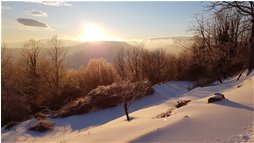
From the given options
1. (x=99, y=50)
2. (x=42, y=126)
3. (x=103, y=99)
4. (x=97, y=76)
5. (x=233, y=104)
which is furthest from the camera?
(x=99, y=50)

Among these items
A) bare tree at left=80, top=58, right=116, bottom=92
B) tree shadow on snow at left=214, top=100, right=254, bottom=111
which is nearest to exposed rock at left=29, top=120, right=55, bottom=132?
tree shadow on snow at left=214, top=100, right=254, bottom=111

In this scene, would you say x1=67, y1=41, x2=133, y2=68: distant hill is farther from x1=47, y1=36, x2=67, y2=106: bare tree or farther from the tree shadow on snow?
the tree shadow on snow

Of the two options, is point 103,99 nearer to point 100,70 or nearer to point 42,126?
point 42,126

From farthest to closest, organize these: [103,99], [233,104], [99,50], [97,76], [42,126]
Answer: [99,50] → [97,76] → [103,99] → [42,126] → [233,104]

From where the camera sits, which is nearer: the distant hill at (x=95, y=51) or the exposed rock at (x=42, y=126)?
the exposed rock at (x=42, y=126)

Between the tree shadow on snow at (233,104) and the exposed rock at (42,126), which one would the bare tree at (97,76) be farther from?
the tree shadow on snow at (233,104)

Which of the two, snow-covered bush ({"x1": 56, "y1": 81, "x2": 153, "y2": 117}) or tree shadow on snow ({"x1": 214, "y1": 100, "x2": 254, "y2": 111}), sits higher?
tree shadow on snow ({"x1": 214, "y1": 100, "x2": 254, "y2": 111})

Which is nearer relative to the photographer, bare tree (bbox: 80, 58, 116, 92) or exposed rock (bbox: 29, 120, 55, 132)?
exposed rock (bbox: 29, 120, 55, 132)

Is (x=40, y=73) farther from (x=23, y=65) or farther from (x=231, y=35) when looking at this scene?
(x=231, y=35)

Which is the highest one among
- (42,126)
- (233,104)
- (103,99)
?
(233,104)

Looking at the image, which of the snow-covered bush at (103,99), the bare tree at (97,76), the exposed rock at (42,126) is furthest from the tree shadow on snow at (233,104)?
the bare tree at (97,76)

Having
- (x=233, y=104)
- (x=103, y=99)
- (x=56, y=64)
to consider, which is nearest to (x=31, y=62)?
(x=56, y=64)

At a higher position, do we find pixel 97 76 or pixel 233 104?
pixel 233 104

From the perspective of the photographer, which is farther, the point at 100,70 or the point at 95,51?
the point at 95,51
